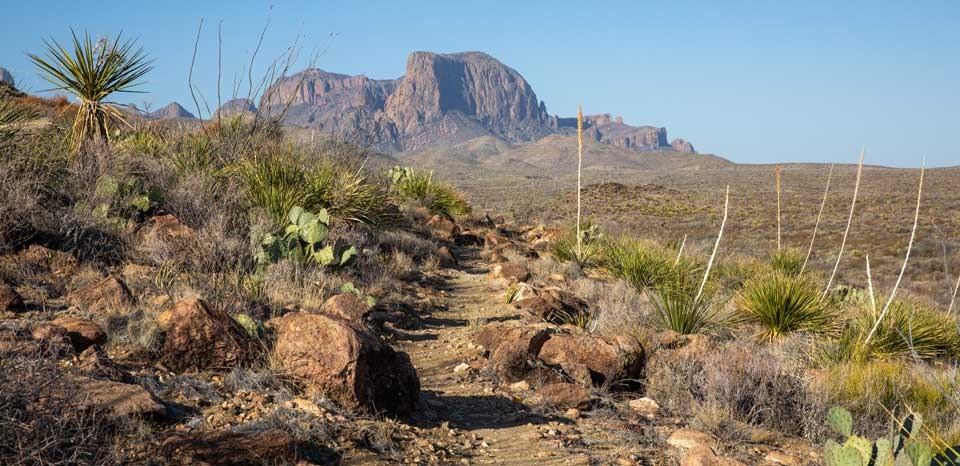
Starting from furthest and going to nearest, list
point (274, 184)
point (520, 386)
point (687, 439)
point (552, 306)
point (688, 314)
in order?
1. point (274, 184)
2. point (552, 306)
3. point (688, 314)
4. point (520, 386)
5. point (687, 439)

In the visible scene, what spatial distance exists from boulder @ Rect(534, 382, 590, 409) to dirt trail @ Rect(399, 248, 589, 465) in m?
0.18

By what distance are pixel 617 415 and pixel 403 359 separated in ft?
5.17

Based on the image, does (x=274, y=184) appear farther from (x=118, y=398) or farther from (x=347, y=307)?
(x=118, y=398)

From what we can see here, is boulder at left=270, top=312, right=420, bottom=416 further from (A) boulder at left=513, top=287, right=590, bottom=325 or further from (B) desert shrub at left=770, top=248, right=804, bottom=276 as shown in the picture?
(B) desert shrub at left=770, top=248, right=804, bottom=276

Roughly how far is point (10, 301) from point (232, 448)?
3291 mm

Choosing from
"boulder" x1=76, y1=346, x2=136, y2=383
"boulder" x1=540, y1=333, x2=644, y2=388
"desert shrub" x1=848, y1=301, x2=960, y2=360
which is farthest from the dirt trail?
"desert shrub" x1=848, y1=301, x2=960, y2=360

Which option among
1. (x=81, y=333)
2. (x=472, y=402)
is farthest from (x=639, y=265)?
(x=81, y=333)

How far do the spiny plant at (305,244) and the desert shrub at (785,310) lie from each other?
489cm

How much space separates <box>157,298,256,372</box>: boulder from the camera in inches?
179

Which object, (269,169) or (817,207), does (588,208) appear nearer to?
(817,207)

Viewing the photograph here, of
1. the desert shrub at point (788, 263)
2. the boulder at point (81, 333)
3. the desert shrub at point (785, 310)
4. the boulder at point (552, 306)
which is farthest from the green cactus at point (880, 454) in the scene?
the desert shrub at point (788, 263)

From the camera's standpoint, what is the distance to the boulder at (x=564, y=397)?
16.4 feet

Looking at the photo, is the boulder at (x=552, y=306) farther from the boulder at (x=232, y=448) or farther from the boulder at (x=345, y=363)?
the boulder at (x=232, y=448)

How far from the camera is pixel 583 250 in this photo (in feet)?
40.6
